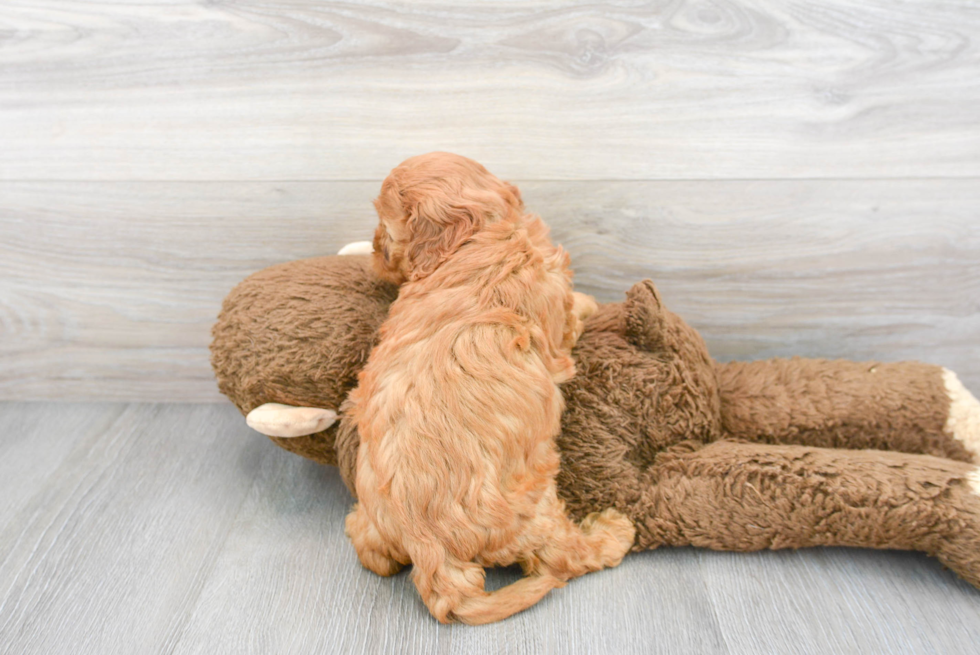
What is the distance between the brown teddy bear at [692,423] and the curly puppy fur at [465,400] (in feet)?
0.34

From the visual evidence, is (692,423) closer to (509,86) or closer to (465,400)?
(465,400)

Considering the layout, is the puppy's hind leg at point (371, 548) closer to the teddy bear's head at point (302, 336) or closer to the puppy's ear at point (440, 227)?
the teddy bear's head at point (302, 336)

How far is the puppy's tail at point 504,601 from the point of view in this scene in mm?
891

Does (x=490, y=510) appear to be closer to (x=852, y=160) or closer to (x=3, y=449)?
(x=852, y=160)

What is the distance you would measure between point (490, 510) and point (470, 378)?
17cm

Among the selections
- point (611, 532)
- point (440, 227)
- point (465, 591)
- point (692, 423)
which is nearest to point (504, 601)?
point (465, 591)

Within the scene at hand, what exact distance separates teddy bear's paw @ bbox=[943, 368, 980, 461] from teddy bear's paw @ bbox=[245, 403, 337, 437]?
3.28ft

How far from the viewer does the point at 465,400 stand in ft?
2.76

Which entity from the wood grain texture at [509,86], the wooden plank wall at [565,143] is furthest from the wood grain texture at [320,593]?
the wood grain texture at [509,86]

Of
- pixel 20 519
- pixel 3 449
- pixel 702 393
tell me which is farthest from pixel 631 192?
pixel 3 449

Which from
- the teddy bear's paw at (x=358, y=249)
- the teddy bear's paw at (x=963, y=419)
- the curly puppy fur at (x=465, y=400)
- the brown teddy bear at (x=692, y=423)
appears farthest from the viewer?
the teddy bear's paw at (x=358, y=249)

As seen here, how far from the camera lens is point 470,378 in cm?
85

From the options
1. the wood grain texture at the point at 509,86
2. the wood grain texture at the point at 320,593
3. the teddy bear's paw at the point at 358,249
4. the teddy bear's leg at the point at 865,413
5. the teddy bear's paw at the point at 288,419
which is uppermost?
the wood grain texture at the point at 509,86

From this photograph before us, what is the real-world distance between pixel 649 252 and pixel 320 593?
83cm
